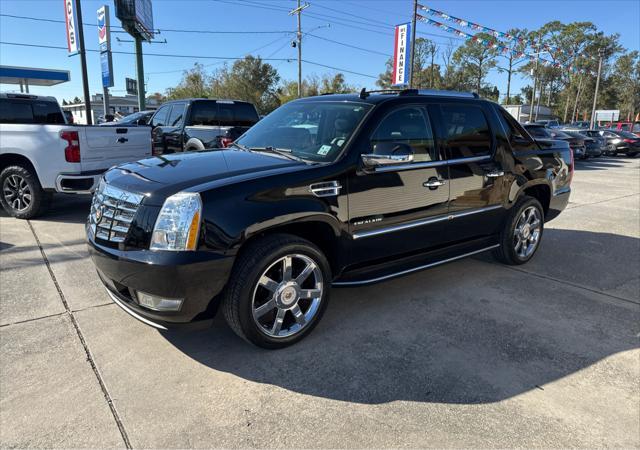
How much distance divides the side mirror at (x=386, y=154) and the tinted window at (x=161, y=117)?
25.8 ft

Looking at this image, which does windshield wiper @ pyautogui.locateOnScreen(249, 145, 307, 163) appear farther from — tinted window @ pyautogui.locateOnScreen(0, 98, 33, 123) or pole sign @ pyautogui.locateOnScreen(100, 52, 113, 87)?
pole sign @ pyautogui.locateOnScreen(100, 52, 113, 87)

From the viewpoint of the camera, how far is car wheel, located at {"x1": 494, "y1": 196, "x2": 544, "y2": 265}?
4.91 metres

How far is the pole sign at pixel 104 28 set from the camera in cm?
2275

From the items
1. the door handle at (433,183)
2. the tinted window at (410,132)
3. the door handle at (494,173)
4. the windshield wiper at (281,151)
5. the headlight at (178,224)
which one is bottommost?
the headlight at (178,224)

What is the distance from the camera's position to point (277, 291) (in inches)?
123

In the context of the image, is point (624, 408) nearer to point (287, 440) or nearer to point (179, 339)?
point (287, 440)

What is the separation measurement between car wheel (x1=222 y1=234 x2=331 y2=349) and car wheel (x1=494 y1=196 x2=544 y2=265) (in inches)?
100

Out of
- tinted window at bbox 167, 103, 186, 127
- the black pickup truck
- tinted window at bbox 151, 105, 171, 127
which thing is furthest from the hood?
tinted window at bbox 151, 105, 171, 127

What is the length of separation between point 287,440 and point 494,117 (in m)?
3.83

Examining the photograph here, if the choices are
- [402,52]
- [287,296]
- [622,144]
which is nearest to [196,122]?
[287,296]

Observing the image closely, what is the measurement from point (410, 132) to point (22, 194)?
6.11 metres

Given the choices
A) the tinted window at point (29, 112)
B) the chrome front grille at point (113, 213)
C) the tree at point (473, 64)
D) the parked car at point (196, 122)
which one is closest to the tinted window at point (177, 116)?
the parked car at point (196, 122)

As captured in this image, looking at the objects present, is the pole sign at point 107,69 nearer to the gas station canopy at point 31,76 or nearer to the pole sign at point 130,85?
the gas station canopy at point 31,76

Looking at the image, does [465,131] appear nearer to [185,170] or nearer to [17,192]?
[185,170]
